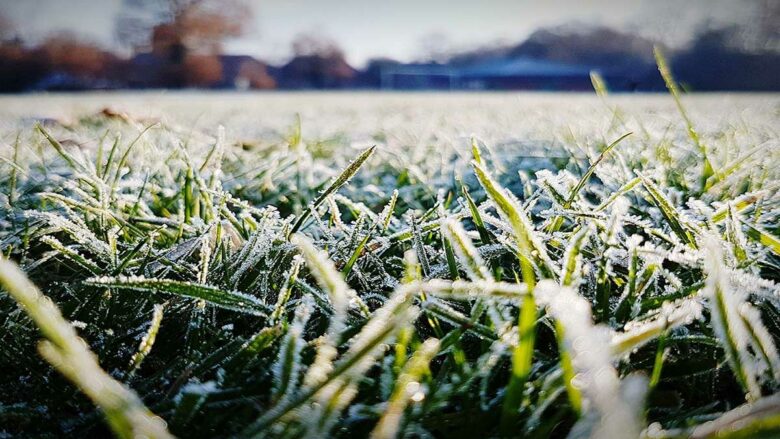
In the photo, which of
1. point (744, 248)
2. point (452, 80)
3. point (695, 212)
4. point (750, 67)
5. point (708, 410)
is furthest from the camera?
point (452, 80)

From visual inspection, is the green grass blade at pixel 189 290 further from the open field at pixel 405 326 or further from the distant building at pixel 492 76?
the distant building at pixel 492 76

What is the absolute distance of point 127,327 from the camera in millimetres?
537

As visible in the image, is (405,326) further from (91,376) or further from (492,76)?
(492,76)

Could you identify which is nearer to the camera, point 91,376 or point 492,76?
point 91,376

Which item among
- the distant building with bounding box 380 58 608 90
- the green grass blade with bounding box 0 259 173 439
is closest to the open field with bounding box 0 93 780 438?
the green grass blade with bounding box 0 259 173 439

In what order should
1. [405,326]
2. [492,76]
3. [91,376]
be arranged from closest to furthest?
[91,376]
[405,326]
[492,76]

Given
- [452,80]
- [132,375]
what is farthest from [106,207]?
[452,80]

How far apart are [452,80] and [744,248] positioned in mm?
33381

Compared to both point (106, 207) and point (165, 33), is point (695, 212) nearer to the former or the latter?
point (106, 207)

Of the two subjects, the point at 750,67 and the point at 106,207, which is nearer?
the point at 106,207

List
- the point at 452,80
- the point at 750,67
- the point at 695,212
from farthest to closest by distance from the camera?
the point at 452,80
the point at 750,67
the point at 695,212

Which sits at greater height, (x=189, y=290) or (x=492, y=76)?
(x=492, y=76)

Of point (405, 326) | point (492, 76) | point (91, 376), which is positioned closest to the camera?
point (91, 376)

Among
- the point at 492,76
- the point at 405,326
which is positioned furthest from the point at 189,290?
the point at 492,76
